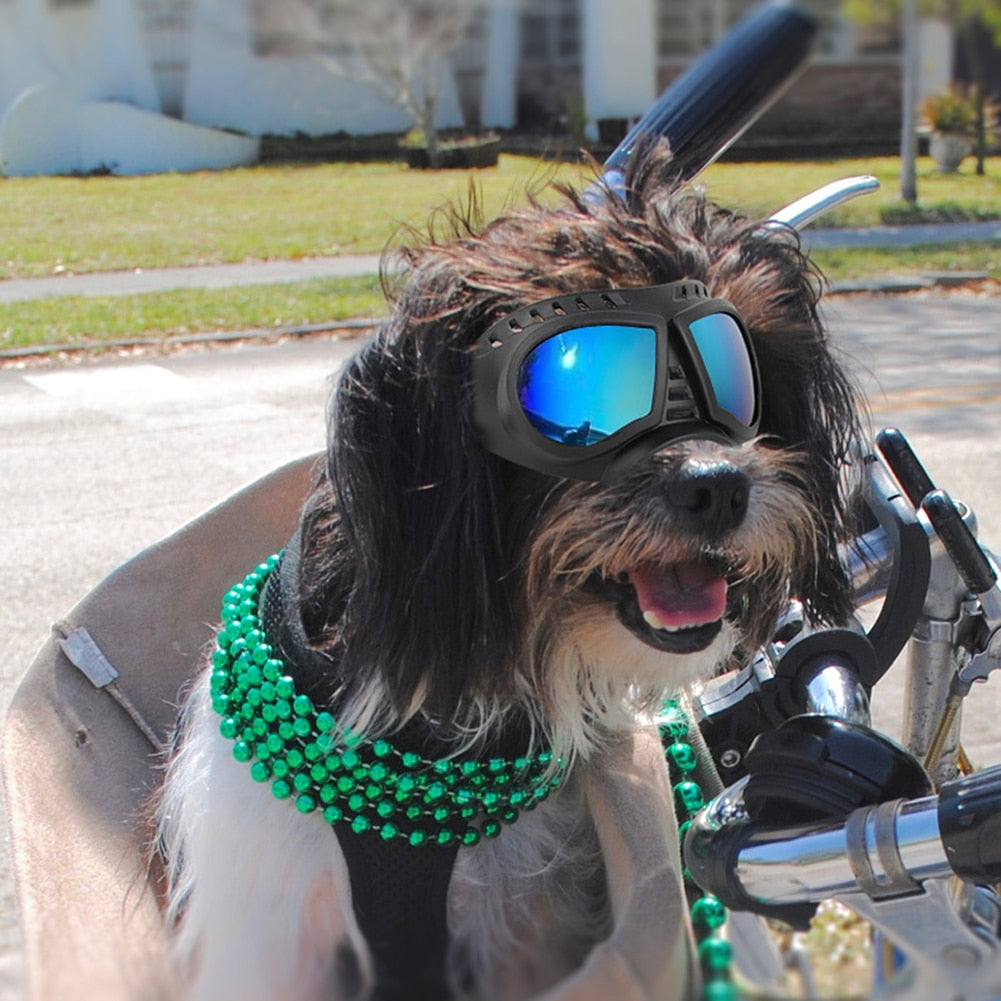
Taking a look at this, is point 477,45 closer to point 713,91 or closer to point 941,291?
point 713,91

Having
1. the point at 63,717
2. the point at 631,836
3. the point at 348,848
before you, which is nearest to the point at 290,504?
the point at 63,717

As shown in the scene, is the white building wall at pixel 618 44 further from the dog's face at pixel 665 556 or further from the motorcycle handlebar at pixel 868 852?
the dog's face at pixel 665 556

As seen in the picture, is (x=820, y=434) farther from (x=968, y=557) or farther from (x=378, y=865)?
(x=378, y=865)

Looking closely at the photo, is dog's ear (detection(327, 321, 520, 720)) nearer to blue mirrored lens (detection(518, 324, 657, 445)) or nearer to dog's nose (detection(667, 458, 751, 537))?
blue mirrored lens (detection(518, 324, 657, 445))

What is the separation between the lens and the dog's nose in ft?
5.87

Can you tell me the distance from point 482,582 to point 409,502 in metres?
0.16

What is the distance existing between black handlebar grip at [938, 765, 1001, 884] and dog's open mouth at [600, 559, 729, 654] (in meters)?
0.68

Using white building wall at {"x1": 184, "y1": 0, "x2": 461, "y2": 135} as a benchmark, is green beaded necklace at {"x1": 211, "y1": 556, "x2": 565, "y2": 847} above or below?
below

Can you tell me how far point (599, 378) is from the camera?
67.7 inches

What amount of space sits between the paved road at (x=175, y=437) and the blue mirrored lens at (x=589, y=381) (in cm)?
98

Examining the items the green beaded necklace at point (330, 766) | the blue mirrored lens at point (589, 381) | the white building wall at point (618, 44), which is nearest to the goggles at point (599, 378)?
the blue mirrored lens at point (589, 381)

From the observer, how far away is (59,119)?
5.44ft

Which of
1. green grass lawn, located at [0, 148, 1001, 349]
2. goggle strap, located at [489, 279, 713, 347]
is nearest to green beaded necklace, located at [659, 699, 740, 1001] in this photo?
goggle strap, located at [489, 279, 713, 347]

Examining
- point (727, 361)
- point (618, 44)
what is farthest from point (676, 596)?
point (618, 44)
